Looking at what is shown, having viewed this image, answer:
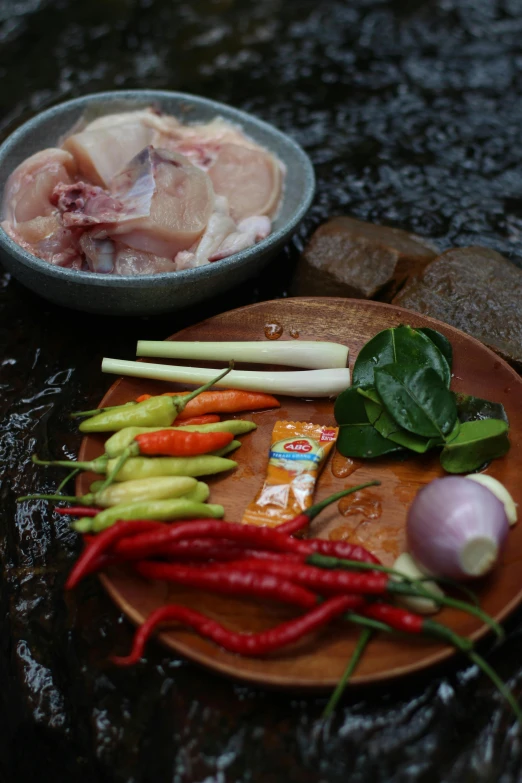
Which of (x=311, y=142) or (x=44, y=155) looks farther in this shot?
(x=311, y=142)

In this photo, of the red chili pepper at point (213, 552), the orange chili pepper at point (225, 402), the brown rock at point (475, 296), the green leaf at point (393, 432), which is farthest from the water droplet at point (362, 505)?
the brown rock at point (475, 296)

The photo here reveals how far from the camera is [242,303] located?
3799 millimetres

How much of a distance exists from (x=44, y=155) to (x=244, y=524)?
7.73 ft

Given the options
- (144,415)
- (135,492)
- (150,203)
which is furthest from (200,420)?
(150,203)

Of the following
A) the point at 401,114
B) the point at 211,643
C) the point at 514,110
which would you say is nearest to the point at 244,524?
the point at 211,643

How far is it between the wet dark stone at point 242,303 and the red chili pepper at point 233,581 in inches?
13.1

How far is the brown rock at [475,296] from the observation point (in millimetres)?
3293

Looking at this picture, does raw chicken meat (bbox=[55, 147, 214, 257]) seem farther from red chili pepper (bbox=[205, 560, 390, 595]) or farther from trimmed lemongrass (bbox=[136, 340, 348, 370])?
red chili pepper (bbox=[205, 560, 390, 595])

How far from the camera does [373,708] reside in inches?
87.9

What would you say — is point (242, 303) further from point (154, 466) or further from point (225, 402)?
point (154, 466)

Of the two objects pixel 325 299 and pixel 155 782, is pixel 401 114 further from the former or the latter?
pixel 155 782

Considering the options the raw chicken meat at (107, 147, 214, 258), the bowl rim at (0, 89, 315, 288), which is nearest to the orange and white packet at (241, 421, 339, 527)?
the bowl rim at (0, 89, 315, 288)

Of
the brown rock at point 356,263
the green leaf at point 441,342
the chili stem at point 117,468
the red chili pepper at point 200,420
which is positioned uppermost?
the chili stem at point 117,468

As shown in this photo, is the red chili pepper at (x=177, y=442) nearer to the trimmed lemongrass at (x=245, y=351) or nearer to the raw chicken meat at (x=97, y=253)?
the trimmed lemongrass at (x=245, y=351)
